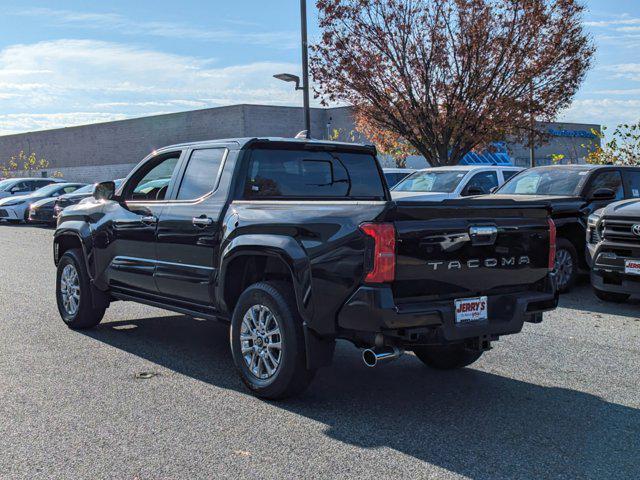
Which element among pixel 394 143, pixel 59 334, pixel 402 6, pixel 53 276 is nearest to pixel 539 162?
pixel 394 143

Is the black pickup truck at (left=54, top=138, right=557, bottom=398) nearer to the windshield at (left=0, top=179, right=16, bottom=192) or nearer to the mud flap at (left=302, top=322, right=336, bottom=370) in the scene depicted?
the mud flap at (left=302, top=322, right=336, bottom=370)

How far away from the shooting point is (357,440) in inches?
181

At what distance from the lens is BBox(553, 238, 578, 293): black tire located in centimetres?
1059

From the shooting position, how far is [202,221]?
6105mm

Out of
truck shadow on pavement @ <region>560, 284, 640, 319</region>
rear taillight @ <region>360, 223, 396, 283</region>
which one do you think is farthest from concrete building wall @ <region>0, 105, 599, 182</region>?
rear taillight @ <region>360, 223, 396, 283</region>

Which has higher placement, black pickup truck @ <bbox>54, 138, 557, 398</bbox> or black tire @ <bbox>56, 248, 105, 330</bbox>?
black pickup truck @ <bbox>54, 138, 557, 398</bbox>

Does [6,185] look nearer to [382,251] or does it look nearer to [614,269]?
[614,269]

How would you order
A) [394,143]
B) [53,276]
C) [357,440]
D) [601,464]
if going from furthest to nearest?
[394,143], [53,276], [357,440], [601,464]

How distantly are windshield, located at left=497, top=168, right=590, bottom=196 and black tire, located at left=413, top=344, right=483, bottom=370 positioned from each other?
5895 mm

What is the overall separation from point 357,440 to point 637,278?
5676 millimetres

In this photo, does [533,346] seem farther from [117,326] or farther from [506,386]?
[117,326]

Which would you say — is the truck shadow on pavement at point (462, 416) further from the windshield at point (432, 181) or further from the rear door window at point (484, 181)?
the rear door window at point (484, 181)

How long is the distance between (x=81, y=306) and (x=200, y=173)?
2305 millimetres

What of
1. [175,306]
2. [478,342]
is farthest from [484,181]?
[478,342]
